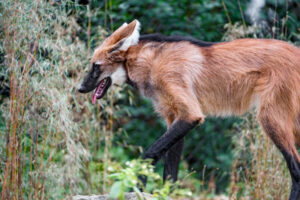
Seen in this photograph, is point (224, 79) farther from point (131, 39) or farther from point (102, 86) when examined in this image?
point (102, 86)

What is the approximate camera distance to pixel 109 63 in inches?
143

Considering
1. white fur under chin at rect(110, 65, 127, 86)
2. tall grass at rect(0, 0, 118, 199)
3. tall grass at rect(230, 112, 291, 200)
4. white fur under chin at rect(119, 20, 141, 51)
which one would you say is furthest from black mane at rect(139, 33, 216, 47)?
tall grass at rect(230, 112, 291, 200)

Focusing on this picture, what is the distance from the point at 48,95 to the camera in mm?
3254

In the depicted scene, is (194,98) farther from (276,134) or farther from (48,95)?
(48,95)

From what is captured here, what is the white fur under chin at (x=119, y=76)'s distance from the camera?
368 cm

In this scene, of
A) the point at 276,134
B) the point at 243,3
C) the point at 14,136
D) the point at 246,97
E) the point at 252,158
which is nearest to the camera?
the point at 14,136

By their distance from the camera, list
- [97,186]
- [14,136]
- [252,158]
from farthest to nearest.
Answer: [97,186] → [252,158] → [14,136]

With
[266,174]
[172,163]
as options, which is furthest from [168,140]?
[266,174]

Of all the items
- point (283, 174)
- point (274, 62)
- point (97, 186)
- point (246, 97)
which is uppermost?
point (274, 62)

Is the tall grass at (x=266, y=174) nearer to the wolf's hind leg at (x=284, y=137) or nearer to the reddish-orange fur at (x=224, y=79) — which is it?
the reddish-orange fur at (x=224, y=79)

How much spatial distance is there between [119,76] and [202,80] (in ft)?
2.37

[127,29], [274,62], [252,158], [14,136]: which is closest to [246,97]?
[274,62]

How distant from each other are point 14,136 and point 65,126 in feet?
1.65

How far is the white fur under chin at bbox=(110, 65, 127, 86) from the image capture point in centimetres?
368
